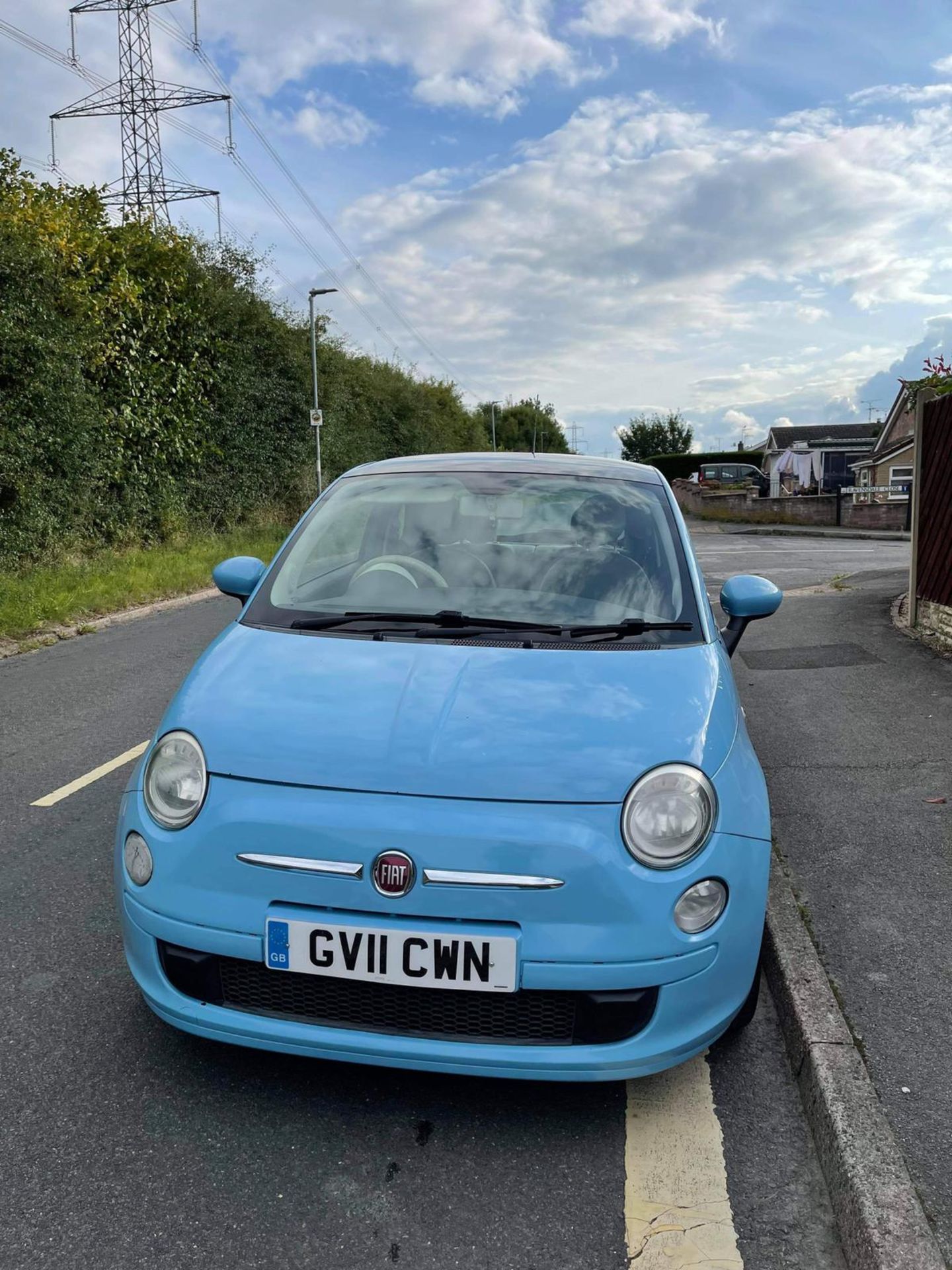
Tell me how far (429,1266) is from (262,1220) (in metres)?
0.37

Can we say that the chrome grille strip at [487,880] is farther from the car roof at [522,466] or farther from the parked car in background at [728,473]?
the parked car in background at [728,473]

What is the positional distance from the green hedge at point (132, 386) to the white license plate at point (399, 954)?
10.6 m

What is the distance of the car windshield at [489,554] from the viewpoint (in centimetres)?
336

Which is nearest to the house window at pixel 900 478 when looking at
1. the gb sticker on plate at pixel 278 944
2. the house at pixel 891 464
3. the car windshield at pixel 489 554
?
the house at pixel 891 464

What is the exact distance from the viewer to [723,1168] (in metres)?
2.33

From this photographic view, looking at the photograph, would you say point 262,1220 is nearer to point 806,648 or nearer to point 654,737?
point 654,737

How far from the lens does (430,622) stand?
325cm

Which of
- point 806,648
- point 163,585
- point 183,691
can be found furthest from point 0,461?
point 183,691

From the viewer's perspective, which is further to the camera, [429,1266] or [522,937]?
[522,937]

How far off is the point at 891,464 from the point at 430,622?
50846 mm

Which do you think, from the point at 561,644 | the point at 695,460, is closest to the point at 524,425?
the point at 695,460

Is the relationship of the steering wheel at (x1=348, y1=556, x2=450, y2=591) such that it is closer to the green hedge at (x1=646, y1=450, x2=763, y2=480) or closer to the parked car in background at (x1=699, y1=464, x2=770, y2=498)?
the parked car in background at (x1=699, y1=464, x2=770, y2=498)

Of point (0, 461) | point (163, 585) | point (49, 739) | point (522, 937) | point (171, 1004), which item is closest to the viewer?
point (522, 937)

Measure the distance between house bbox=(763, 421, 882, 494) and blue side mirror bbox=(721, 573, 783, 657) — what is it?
42699 mm
